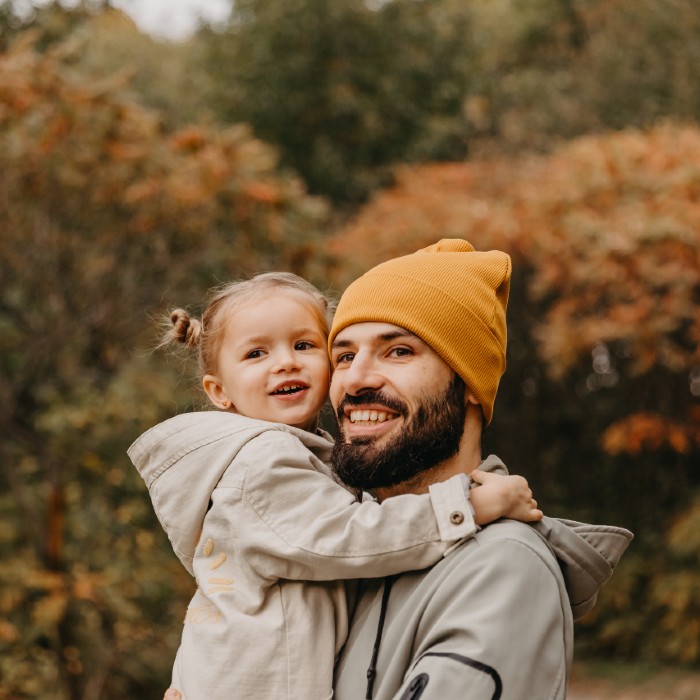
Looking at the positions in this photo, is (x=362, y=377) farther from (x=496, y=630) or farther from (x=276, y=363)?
(x=496, y=630)

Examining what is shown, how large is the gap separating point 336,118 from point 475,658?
39.1ft

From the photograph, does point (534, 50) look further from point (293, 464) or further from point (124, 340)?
point (293, 464)

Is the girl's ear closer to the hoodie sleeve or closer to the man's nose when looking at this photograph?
the man's nose

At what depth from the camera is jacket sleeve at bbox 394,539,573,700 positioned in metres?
1.57

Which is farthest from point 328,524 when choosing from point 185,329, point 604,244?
point 604,244

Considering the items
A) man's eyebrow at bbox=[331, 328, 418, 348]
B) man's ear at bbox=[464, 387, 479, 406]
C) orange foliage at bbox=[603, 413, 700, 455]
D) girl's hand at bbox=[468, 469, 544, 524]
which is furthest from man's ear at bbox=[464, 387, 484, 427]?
orange foliage at bbox=[603, 413, 700, 455]

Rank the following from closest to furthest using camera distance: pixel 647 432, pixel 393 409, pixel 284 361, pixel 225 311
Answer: pixel 393 409, pixel 284 361, pixel 225 311, pixel 647 432

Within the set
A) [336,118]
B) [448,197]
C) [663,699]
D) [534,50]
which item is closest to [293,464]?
[663,699]

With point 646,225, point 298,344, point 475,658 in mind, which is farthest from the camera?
point 646,225

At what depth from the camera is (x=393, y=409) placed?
6.65 feet

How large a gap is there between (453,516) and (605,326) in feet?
19.7

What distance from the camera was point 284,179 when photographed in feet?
25.4

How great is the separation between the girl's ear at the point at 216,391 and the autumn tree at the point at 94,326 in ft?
13.3

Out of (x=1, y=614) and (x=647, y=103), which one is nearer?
(x=1, y=614)
